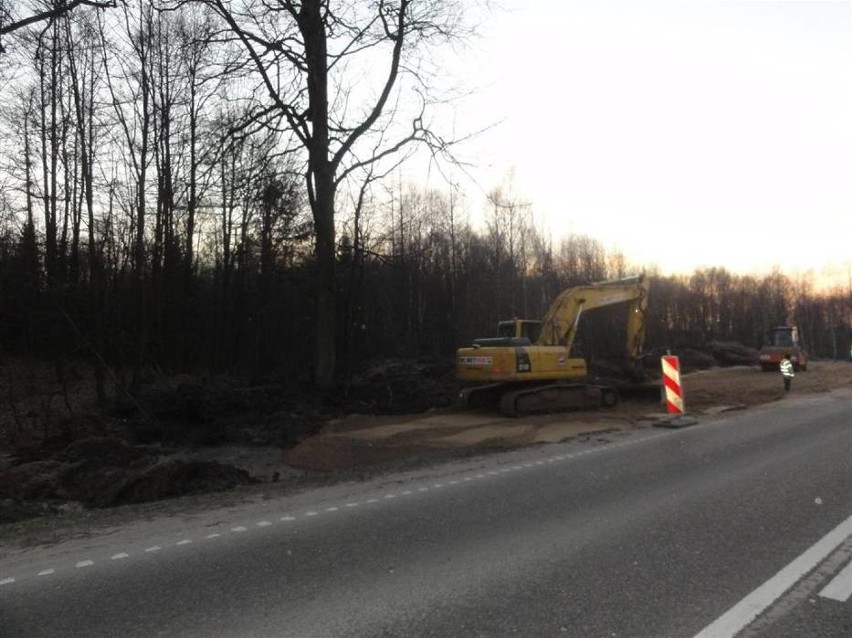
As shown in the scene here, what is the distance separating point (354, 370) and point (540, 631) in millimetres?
20592

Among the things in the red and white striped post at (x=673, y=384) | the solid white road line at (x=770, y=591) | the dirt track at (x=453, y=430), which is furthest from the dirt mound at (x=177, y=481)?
the red and white striped post at (x=673, y=384)

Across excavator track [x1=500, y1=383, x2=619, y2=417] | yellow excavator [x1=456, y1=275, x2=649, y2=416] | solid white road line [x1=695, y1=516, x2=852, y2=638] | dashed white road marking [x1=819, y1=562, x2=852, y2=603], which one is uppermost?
yellow excavator [x1=456, y1=275, x2=649, y2=416]

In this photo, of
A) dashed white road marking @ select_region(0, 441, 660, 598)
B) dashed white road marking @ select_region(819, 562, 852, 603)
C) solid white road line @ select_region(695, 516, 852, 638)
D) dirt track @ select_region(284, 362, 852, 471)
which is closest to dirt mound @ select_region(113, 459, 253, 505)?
dirt track @ select_region(284, 362, 852, 471)

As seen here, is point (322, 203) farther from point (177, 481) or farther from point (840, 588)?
point (840, 588)

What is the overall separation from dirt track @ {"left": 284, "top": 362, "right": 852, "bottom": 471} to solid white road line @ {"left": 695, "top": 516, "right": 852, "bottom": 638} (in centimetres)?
656

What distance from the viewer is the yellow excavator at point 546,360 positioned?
1650cm

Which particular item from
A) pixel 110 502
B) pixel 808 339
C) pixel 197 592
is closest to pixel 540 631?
pixel 197 592

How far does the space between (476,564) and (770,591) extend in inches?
83.7

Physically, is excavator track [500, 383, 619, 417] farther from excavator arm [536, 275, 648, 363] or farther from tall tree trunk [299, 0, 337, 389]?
tall tree trunk [299, 0, 337, 389]

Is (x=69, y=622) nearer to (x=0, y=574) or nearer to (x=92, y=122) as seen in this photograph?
(x=0, y=574)

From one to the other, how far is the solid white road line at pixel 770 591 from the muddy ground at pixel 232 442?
5675 mm

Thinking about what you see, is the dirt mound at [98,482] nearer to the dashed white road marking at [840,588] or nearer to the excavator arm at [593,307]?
the dashed white road marking at [840,588]

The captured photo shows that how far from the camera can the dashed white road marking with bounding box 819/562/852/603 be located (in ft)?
14.7

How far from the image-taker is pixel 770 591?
179 inches
